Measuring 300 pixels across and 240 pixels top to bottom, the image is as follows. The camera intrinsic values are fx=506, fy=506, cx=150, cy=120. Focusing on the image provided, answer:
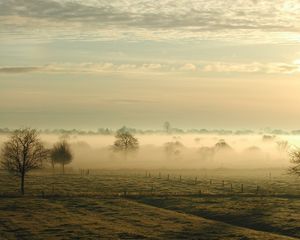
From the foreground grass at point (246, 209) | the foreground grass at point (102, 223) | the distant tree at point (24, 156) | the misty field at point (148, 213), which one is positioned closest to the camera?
the foreground grass at point (102, 223)

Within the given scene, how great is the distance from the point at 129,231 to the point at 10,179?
69.1m

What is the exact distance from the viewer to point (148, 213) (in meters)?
64.2

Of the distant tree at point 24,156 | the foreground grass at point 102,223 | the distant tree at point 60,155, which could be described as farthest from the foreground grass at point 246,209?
the distant tree at point 60,155

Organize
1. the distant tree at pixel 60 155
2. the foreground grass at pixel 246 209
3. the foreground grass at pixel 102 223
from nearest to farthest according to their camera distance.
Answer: the foreground grass at pixel 102 223
the foreground grass at pixel 246 209
the distant tree at pixel 60 155

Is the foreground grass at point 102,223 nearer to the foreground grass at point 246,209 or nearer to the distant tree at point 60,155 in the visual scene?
the foreground grass at point 246,209

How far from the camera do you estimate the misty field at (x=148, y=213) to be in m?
51.0

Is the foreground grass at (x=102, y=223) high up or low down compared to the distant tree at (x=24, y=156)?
down

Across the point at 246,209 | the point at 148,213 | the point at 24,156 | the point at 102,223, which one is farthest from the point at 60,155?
the point at 102,223

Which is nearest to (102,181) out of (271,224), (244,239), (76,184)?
(76,184)

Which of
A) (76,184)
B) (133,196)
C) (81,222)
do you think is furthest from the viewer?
(76,184)

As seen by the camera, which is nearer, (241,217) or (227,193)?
(241,217)

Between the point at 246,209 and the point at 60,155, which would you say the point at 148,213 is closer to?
the point at 246,209

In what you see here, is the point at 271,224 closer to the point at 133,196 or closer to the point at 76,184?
the point at 133,196

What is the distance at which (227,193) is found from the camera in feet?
291
